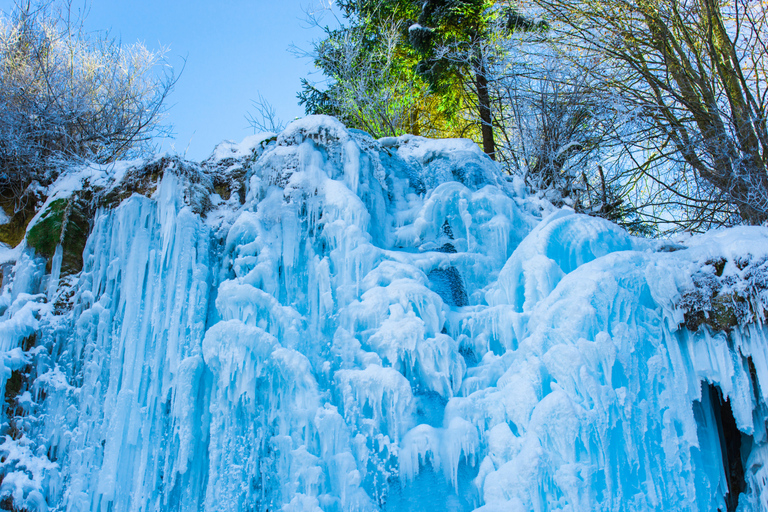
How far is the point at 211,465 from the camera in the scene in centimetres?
426

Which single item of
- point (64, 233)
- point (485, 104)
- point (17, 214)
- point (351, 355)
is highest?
point (485, 104)

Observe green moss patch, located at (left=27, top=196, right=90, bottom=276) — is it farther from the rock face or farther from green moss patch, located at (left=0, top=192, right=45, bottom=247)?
green moss patch, located at (left=0, top=192, right=45, bottom=247)

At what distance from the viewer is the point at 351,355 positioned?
467 cm

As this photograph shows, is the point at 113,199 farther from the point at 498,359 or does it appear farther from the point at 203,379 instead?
the point at 498,359

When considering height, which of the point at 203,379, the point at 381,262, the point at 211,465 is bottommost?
the point at 211,465

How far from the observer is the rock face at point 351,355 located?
395 cm

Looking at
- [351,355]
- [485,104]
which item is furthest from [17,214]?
[485,104]

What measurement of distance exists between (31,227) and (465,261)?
428cm

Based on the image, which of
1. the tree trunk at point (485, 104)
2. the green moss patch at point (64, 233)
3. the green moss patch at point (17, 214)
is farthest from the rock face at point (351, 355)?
the tree trunk at point (485, 104)

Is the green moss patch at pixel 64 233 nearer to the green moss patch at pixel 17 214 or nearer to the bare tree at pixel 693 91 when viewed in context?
the green moss patch at pixel 17 214

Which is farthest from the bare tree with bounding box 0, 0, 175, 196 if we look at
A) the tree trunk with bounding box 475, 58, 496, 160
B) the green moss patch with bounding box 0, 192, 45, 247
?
the tree trunk with bounding box 475, 58, 496, 160

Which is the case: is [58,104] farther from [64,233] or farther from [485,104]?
[485,104]

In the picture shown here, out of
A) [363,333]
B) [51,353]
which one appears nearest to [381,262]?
[363,333]

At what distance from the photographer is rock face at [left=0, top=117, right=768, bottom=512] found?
3949mm
